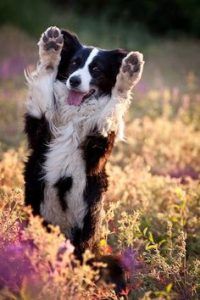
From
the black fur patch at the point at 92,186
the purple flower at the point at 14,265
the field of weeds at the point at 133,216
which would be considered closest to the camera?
the field of weeds at the point at 133,216

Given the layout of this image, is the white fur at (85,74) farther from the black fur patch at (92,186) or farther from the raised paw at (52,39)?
the black fur patch at (92,186)

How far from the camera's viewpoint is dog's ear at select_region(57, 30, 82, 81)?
5.54 m

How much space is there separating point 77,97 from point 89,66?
0.93 ft

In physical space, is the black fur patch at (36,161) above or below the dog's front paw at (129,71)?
below

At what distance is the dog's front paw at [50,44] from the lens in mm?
5098

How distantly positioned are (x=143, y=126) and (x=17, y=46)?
6774 mm

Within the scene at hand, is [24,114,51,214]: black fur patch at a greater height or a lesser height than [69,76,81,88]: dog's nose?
lesser

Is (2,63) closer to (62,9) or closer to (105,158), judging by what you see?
(62,9)

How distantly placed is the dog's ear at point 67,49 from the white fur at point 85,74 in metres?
0.13

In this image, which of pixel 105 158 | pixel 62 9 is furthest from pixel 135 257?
pixel 62 9

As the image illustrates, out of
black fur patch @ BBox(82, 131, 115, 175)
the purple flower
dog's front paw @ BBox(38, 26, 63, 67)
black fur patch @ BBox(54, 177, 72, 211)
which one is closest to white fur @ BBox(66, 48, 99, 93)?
dog's front paw @ BBox(38, 26, 63, 67)

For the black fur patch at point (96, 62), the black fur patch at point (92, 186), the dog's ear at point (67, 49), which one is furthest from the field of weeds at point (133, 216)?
the dog's ear at point (67, 49)

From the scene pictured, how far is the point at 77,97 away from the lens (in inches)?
215

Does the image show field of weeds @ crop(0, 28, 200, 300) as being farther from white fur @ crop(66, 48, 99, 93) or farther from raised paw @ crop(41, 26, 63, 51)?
raised paw @ crop(41, 26, 63, 51)
